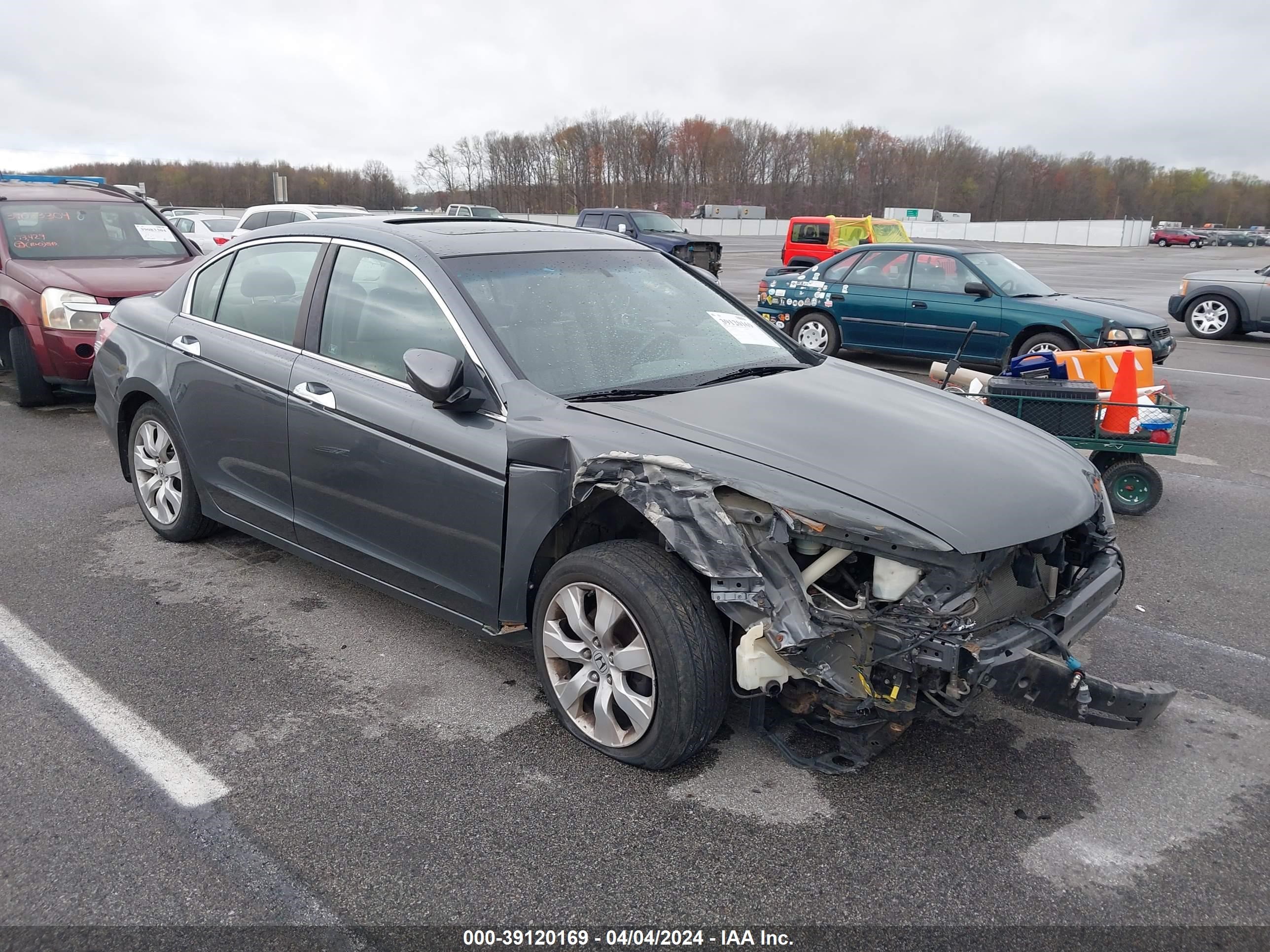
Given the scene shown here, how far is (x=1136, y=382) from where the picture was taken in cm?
585

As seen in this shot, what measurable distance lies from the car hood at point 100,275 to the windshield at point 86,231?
0.59 ft

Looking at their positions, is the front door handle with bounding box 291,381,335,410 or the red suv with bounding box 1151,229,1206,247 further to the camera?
the red suv with bounding box 1151,229,1206,247

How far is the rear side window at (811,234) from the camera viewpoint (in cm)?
2097

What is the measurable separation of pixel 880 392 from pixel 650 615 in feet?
5.06

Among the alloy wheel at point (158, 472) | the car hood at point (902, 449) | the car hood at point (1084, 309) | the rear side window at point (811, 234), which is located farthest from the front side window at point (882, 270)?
the rear side window at point (811, 234)

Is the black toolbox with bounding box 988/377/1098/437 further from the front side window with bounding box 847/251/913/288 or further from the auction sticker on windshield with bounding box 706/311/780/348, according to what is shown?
the front side window with bounding box 847/251/913/288

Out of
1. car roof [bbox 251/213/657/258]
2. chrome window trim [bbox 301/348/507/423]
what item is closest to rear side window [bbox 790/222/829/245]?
car roof [bbox 251/213/657/258]

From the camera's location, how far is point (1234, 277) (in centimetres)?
1519

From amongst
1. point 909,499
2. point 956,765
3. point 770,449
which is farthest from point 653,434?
point 956,765

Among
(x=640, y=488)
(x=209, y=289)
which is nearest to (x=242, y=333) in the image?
(x=209, y=289)

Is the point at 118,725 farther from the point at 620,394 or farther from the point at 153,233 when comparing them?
the point at 153,233

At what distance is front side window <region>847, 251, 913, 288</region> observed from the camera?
11148 mm

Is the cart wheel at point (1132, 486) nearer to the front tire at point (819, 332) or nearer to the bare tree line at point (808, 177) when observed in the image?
the front tire at point (819, 332)

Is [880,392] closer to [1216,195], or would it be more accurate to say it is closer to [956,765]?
[956,765]
